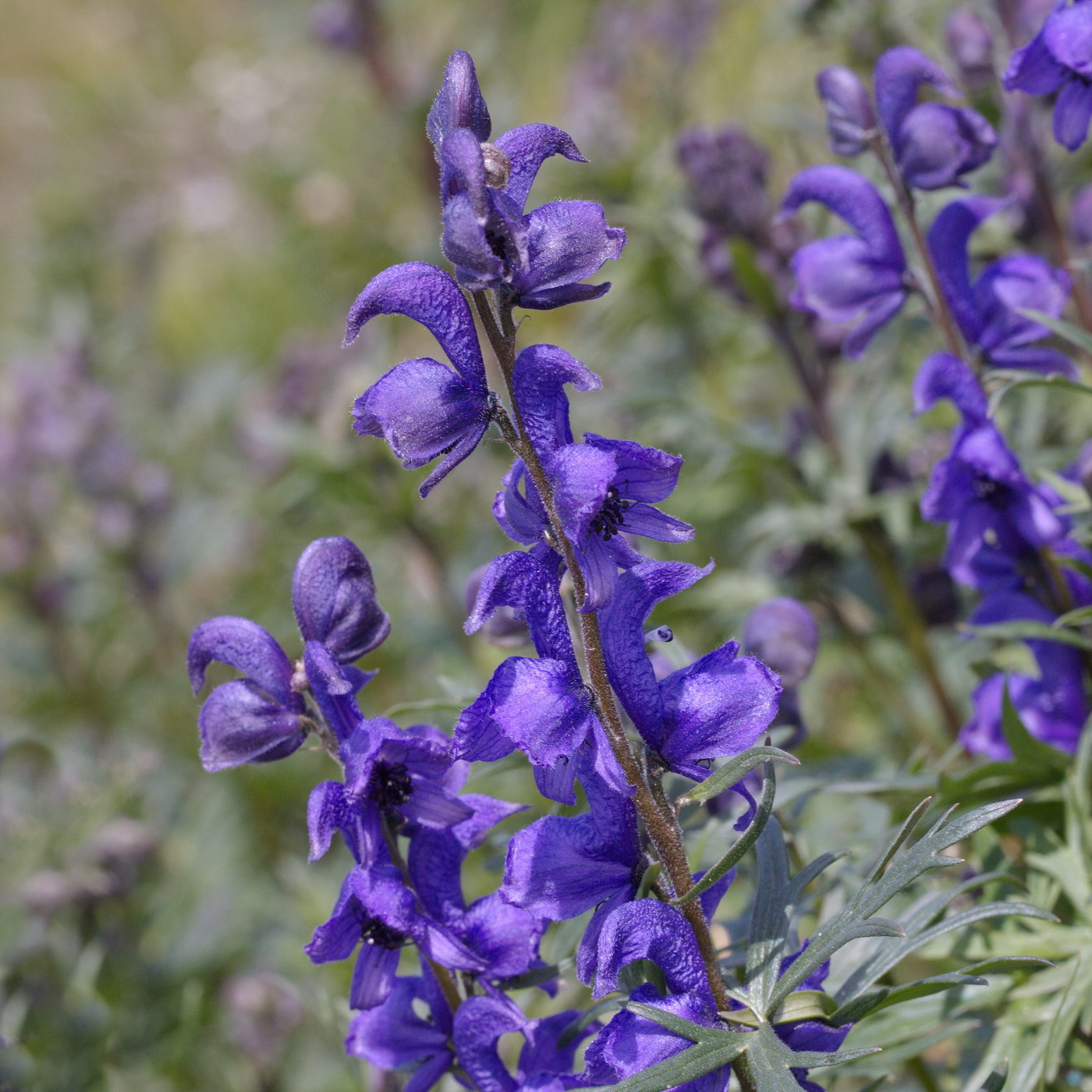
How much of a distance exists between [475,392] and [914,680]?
1.96 meters

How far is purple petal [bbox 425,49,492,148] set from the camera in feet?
3.00

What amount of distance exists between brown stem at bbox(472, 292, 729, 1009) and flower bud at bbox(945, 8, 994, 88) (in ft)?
4.92

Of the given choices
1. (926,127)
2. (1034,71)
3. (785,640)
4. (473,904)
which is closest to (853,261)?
(926,127)

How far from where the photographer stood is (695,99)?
5.85m

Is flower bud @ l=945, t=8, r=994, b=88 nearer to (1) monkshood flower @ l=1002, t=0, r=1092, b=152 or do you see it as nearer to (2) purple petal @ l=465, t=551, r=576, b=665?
(1) monkshood flower @ l=1002, t=0, r=1092, b=152

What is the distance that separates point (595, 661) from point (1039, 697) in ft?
2.88

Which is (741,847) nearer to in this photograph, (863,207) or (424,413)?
(424,413)

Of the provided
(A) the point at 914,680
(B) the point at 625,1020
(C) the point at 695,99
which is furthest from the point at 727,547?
(C) the point at 695,99

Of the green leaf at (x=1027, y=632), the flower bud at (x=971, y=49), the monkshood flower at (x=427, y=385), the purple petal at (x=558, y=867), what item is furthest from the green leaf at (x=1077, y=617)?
the flower bud at (x=971, y=49)

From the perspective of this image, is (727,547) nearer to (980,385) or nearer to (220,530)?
(980,385)

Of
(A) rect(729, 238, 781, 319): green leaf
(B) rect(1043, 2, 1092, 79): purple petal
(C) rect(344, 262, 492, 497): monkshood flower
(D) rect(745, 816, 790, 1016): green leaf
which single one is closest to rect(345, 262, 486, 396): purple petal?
(C) rect(344, 262, 492, 497): monkshood flower

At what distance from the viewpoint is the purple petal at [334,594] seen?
1.10 meters

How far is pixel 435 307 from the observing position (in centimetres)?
94

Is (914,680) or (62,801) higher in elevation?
(62,801)
